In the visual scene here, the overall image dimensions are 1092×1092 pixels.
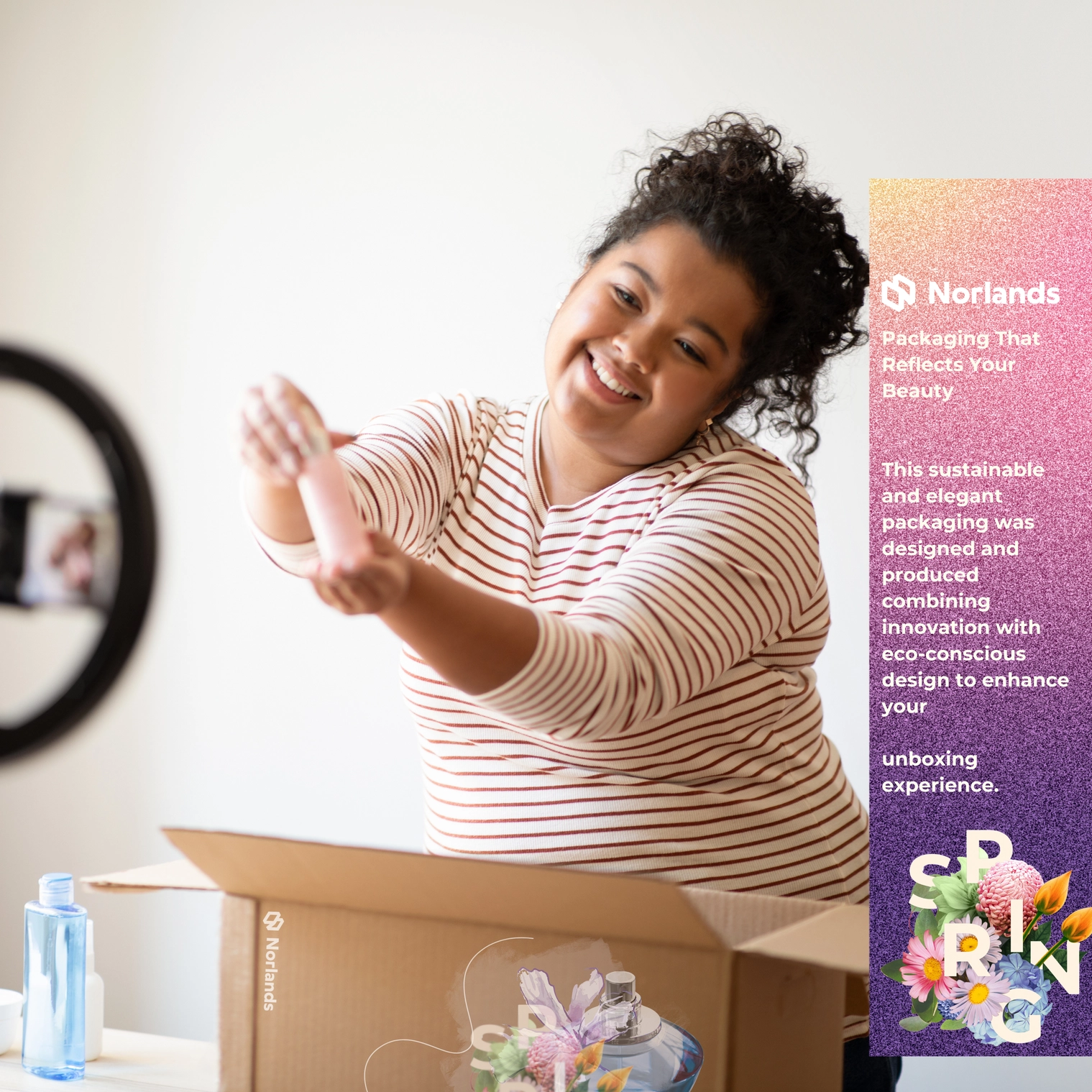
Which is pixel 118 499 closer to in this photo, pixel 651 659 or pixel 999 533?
pixel 651 659

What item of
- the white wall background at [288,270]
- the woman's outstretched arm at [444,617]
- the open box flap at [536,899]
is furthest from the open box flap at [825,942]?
the white wall background at [288,270]

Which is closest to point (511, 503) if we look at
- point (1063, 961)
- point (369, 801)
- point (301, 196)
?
point (1063, 961)

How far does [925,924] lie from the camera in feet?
3.05

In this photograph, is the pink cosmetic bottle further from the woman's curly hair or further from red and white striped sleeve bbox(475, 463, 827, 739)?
the woman's curly hair

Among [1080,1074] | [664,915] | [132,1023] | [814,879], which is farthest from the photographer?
[132,1023]

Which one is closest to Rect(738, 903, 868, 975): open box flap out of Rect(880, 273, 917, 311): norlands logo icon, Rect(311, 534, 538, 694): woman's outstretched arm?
Rect(311, 534, 538, 694): woman's outstretched arm

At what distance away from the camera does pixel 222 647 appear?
1.77m

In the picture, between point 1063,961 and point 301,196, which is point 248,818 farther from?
point 1063,961

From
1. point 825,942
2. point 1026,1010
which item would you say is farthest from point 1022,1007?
point 825,942

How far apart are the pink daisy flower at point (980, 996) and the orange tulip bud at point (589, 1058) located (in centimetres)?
35

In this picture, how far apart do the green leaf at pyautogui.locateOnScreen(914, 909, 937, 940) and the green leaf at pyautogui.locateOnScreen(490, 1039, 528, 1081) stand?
36cm

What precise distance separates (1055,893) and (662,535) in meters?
0.44

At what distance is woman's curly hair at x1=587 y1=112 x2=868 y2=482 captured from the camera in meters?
0.92

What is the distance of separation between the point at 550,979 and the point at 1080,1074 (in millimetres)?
1010
